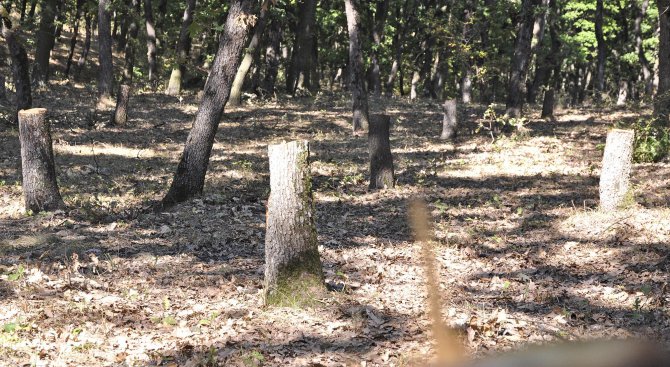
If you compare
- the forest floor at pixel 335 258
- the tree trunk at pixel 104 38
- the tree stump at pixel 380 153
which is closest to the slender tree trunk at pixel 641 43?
the forest floor at pixel 335 258

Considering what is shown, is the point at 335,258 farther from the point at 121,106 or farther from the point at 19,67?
the point at 121,106

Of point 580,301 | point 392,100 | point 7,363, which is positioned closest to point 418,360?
point 580,301

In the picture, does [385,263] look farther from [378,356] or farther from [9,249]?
[9,249]

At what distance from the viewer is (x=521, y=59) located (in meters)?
20.5

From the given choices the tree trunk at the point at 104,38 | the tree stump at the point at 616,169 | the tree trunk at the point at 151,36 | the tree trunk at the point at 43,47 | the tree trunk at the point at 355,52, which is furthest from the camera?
the tree trunk at the point at 151,36

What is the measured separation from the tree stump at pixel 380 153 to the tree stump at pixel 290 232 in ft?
23.5

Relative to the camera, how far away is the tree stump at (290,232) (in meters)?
6.93

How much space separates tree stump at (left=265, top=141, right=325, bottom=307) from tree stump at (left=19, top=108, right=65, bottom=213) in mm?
6087

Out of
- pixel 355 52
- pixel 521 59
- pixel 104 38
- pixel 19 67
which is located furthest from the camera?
pixel 104 38

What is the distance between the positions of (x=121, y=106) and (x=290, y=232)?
15727 mm

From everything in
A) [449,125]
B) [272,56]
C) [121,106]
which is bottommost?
[449,125]

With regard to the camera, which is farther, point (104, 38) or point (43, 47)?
point (43, 47)

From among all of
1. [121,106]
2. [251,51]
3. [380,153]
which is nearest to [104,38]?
[121,106]

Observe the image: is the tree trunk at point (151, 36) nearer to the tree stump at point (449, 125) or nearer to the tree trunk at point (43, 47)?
the tree trunk at point (43, 47)
